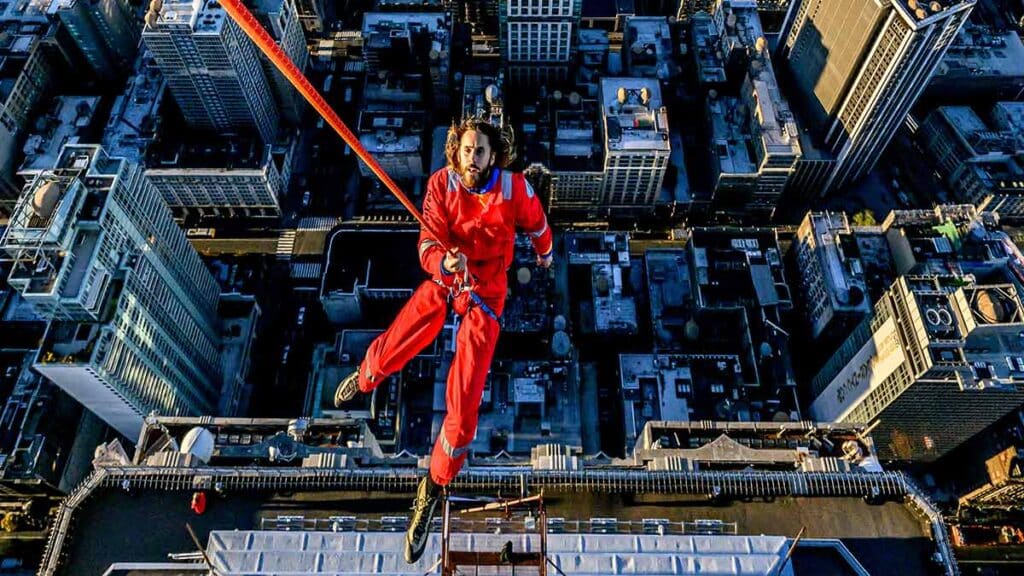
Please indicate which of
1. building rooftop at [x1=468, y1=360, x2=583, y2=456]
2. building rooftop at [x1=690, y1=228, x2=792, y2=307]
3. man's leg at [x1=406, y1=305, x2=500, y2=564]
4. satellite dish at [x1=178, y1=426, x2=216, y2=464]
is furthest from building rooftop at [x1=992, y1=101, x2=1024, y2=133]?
satellite dish at [x1=178, y1=426, x2=216, y2=464]

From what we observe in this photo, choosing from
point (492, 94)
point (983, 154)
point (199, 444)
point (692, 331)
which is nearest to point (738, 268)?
point (692, 331)

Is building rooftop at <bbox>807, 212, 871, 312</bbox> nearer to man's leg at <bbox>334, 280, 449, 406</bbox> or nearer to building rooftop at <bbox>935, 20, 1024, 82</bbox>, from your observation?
building rooftop at <bbox>935, 20, 1024, 82</bbox>

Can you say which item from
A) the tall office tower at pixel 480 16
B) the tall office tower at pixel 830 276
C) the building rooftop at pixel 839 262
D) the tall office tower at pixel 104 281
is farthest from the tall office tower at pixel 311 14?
the building rooftop at pixel 839 262

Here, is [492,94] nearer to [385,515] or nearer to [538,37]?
[538,37]

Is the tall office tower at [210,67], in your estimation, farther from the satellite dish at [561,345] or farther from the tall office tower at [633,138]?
the satellite dish at [561,345]

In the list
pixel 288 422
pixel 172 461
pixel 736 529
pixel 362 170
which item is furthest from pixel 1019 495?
pixel 362 170

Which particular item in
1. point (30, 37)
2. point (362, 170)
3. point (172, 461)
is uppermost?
point (30, 37)

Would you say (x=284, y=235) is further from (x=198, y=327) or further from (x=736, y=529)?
(x=736, y=529)

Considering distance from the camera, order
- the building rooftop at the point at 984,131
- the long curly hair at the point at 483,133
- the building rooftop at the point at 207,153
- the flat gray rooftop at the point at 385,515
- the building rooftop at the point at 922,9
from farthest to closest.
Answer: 1. the building rooftop at the point at 984,131
2. the building rooftop at the point at 207,153
3. the building rooftop at the point at 922,9
4. the flat gray rooftop at the point at 385,515
5. the long curly hair at the point at 483,133
